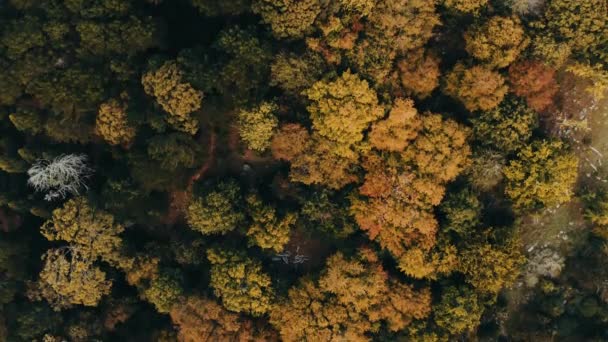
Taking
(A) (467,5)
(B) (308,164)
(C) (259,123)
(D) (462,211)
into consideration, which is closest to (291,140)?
(B) (308,164)

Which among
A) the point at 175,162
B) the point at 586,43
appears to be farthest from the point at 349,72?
the point at 586,43

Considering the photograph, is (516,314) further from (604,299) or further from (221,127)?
(221,127)

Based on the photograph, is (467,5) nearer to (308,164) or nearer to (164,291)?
(308,164)

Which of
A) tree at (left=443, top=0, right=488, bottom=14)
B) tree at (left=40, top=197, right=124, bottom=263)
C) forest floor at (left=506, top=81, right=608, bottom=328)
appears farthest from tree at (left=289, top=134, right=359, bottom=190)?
forest floor at (left=506, top=81, right=608, bottom=328)

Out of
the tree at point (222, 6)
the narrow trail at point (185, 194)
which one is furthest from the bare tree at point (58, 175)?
the tree at point (222, 6)

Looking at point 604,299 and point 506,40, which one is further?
point 604,299

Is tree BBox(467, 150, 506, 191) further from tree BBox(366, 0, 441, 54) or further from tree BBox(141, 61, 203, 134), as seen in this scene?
tree BBox(141, 61, 203, 134)

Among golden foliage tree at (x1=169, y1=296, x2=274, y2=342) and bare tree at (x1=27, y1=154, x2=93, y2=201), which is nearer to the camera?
golden foliage tree at (x1=169, y1=296, x2=274, y2=342)
